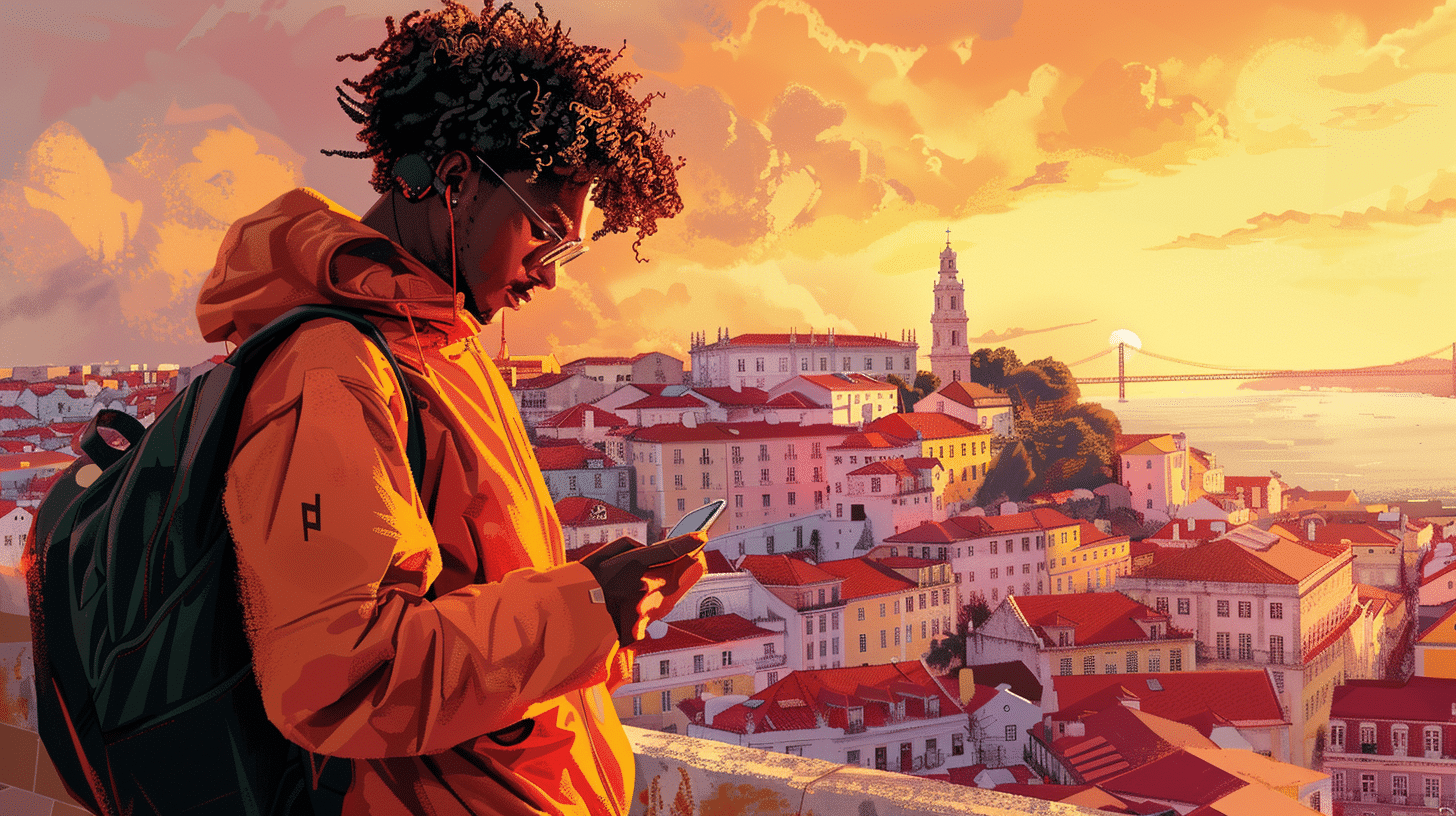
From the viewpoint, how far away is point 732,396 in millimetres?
26625

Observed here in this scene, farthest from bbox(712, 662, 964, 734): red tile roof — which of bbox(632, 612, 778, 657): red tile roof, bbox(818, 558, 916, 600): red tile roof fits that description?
bbox(818, 558, 916, 600): red tile roof

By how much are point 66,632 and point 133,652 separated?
0.20 ft

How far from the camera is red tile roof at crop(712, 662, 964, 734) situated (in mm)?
15844

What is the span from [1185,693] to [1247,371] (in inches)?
549

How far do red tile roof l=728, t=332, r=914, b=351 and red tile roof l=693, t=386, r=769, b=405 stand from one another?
3849 millimetres

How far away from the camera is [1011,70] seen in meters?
33.2

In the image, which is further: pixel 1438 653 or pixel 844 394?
pixel 844 394

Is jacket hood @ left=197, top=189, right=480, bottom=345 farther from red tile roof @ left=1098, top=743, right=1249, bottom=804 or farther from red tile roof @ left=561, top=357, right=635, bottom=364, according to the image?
red tile roof @ left=561, top=357, right=635, bottom=364

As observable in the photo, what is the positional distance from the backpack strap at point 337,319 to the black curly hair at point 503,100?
12 centimetres

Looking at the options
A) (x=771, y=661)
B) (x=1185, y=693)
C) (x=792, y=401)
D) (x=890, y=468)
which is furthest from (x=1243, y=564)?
(x=792, y=401)

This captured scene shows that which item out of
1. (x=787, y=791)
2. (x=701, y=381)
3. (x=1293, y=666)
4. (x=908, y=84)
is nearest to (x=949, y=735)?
(x=1293, y=666)

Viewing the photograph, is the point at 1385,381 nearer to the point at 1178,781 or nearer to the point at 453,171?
the point at 1178,781

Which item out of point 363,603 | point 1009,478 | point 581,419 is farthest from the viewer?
point 1009,478

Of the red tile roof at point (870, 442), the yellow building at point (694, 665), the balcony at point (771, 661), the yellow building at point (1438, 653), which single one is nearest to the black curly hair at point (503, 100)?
the yellow building at point (694, 665)
